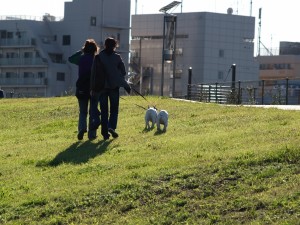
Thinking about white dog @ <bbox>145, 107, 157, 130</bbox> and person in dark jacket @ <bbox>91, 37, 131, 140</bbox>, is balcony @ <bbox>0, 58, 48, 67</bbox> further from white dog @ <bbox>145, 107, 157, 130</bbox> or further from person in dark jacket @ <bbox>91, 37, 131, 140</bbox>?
person in dark jacket @ <bbox>91, 37, 131, 140</bbox>

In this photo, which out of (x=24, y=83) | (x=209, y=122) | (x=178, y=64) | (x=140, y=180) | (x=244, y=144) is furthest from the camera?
(x=178, y=64)

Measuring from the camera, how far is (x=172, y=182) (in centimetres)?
1170

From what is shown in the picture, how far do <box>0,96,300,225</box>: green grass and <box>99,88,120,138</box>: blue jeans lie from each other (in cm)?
30

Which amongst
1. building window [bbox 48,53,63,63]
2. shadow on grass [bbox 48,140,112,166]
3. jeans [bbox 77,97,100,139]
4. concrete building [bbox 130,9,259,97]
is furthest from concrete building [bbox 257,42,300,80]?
shadow on grass [bbox 48,140,112,166]

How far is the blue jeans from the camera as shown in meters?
16.6

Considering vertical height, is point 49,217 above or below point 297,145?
below

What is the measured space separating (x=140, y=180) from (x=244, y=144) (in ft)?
7.96

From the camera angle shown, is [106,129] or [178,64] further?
[178,64]

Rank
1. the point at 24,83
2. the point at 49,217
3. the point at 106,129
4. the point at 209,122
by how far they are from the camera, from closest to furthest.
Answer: the point at 49,217 < the point at 106,129 < the point at 209,122 < the point at 24,83

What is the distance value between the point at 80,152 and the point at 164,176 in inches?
140

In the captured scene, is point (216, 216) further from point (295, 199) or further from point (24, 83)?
point (24, 83)

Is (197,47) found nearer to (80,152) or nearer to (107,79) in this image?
(107,79)

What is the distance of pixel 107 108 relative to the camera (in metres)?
16.8

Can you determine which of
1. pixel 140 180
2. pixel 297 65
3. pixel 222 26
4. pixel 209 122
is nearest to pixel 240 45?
pixel 222 26
